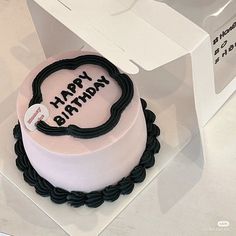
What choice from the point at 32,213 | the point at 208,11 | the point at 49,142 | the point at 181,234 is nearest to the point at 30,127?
the point at 49,142

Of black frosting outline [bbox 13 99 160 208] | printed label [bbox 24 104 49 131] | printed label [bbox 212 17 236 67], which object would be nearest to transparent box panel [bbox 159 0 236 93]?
printed label [bbox 212 17 236 67]

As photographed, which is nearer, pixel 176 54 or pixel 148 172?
pixel 176 54

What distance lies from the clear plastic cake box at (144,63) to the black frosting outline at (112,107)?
3cm

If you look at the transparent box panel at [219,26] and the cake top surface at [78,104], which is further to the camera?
the transparent box panel at [219,26]

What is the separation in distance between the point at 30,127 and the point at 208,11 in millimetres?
438

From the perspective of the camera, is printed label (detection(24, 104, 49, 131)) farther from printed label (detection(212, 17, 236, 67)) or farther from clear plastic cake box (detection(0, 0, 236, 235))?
printed label (detection(212, 17, 236, 67))

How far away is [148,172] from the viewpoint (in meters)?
0.91

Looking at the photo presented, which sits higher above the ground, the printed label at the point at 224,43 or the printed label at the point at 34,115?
the printed label at the point at 224,43

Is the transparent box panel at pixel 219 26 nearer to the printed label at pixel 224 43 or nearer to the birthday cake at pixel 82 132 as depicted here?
the printed label at pixel 224 43

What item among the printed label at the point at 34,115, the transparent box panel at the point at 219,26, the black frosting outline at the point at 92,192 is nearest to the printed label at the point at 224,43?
the transparent box panel at the point at 219,26

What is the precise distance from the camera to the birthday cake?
0.83 metres

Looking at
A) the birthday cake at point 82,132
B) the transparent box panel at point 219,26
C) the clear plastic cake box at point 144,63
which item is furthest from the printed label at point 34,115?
the transparent box panel at point 219,26

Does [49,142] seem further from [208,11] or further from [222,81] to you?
[208,11]

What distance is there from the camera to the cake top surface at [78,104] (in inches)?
32.6
